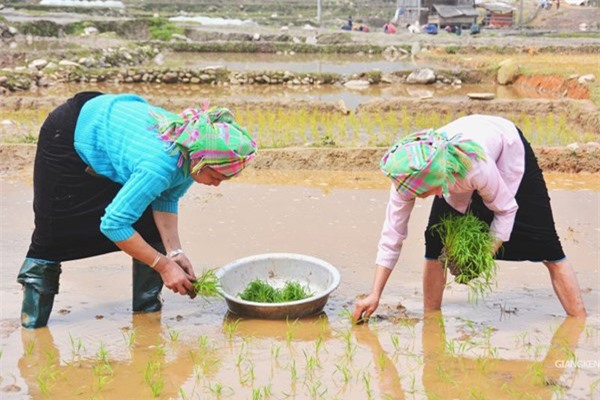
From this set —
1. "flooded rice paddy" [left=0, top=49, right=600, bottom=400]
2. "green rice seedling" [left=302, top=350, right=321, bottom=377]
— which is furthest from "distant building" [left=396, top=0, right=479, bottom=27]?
"green rice seedling" [left=302, top=350, right=321, bottom=377]

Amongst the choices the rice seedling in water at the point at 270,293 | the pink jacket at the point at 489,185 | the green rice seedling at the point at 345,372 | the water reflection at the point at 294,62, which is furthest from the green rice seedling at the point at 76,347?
the water reflection at the point at 294,62

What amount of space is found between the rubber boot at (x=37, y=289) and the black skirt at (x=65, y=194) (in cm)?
5

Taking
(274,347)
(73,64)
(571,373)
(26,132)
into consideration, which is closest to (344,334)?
(274,347)

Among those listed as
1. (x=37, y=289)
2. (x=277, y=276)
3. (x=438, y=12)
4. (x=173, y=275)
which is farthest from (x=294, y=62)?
(x=173, y=275)

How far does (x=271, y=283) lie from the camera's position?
12.8 feet

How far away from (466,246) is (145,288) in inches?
57.4

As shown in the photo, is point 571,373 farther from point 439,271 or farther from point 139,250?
point 139,250

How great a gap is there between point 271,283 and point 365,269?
0.74 metres

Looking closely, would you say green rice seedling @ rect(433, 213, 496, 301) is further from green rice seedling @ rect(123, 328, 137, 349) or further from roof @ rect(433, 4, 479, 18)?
roof @ rect(433, 4, 479, 18)

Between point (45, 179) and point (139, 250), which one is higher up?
point (45, 179)

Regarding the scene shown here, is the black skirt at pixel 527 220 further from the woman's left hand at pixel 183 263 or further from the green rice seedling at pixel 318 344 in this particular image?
the woman's left hand at pixel 183 263

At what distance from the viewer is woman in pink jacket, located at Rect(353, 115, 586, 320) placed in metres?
2.94

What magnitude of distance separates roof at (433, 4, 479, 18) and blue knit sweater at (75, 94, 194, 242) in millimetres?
28036

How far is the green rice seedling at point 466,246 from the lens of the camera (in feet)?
10.7
